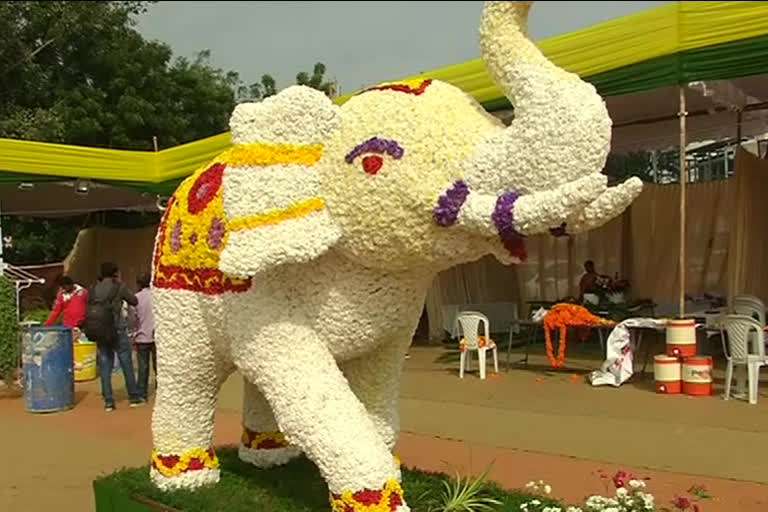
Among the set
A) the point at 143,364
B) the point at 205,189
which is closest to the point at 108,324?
the point at 143,364

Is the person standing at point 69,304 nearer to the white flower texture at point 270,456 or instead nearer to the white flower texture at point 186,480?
the white flower texture at point 270,456

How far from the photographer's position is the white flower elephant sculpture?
2584 millimetres

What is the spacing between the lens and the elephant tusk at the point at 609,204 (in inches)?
98.7

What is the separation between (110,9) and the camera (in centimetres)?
1903

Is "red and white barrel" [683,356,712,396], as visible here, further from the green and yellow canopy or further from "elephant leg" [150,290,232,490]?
"elephant leg" [150,290,232,490]

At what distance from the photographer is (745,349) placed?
22.4ft

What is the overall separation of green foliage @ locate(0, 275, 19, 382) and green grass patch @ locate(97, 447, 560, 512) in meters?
5.45

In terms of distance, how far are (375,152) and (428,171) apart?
20 centimetres

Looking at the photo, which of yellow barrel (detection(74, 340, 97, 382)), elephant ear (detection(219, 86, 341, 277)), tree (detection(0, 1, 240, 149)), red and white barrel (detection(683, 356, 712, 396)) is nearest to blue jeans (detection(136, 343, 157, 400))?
yellow barrel (detection(74, 340, 97, 382))

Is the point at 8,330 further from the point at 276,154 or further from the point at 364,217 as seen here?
the point at 364,217

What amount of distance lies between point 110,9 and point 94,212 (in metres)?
4.78

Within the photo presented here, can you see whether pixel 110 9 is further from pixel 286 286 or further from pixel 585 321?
pixel 286 286

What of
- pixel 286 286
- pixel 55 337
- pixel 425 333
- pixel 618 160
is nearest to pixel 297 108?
pixel 286 286

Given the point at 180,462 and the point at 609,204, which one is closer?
the point at 609,204
